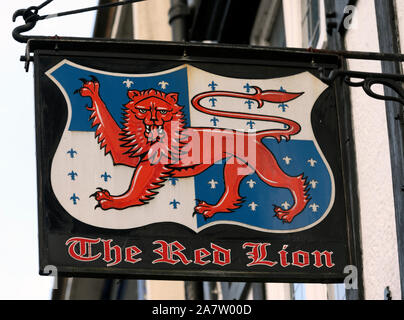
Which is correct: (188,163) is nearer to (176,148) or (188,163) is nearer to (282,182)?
(176,148)

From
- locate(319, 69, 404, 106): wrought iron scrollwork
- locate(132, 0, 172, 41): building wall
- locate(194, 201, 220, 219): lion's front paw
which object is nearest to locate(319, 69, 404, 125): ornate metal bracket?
locate(319, 69, 404, 106): wrought iron scrollwork

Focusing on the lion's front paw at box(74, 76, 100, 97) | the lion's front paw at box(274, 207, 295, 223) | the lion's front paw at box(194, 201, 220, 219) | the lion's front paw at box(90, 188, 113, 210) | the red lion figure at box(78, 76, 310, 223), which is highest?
the lion's front paw at box(74, 76, 100, 97)

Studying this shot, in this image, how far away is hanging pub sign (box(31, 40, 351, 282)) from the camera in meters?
6.94

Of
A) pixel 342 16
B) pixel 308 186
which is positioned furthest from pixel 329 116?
pixel 342 16

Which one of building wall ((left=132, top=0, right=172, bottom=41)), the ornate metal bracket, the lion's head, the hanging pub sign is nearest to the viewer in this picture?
the ornate metal bracket

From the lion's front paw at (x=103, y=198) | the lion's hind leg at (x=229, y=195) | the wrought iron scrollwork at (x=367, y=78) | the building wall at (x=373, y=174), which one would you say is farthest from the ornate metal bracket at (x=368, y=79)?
the building wall at (x=373, y=174)

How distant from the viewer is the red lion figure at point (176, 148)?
7.19 m

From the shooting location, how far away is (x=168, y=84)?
7551 millimetres

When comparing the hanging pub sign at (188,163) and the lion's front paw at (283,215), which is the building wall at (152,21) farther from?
the lion's front paw at (283,215)

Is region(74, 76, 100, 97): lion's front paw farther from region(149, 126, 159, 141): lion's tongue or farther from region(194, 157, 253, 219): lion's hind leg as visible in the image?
region(194, 157, 253, 219): lion's hind leg

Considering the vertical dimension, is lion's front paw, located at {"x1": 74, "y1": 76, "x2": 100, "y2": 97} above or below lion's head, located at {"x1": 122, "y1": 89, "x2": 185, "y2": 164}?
above

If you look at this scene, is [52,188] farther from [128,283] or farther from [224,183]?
[128,283]
